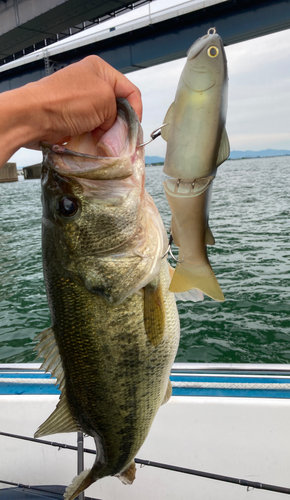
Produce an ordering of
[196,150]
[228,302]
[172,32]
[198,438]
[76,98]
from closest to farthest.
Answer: [196,150] < [76,98] < [198,438] < [228,302] < [172,32]

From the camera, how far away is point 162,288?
1.76m

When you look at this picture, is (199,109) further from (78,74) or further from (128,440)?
(128,440)

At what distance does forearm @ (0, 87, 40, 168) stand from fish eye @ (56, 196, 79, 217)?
0.29 meters

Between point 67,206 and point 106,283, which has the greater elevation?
point 67,206

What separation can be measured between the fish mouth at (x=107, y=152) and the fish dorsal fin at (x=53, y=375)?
78 centimetres

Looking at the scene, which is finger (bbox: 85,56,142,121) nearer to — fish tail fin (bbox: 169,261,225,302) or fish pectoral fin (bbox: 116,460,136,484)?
fish tail fin (bbox: 169,261,225,302)

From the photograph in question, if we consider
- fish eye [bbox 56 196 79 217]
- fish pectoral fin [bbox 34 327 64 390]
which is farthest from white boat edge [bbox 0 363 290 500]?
fish eye [bbox 56 196 79 217]

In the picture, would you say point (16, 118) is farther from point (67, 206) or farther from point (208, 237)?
point (208, 237)

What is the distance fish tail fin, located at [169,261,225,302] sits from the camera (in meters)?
1.61

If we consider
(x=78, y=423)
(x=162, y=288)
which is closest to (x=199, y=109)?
(x=162, y=288)

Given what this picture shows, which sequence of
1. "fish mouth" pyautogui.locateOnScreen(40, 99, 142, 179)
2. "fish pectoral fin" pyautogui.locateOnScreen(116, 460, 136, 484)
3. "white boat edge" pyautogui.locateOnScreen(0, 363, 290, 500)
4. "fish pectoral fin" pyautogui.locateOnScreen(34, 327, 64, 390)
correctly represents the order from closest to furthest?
"fish mouth" pyautogui.locateOnScreen(40, 99, 142, 179)
"fish pectoral fin" pyautogui.locateOnScreen(34, 327, 64, 390)
"fish pectoral fin" pyautogui.locateOnScreen(116, 460, 136, 484)
"white boat edge" pyautogui.locateOnScreen(0, 363, 290, 500)

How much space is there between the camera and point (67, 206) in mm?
1618

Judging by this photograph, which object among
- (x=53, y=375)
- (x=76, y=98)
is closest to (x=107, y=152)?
(x=76, y=98)

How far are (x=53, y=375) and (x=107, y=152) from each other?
3.69 feet
